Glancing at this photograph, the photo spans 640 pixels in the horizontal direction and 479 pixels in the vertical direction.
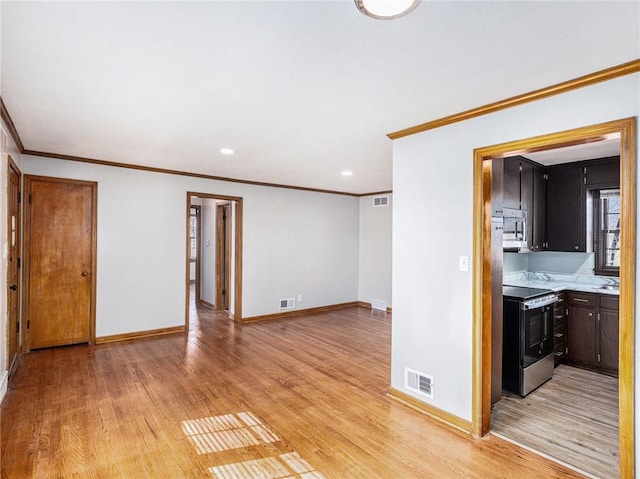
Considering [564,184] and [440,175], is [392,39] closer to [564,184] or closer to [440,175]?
[440,175]

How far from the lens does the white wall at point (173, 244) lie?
4723mm

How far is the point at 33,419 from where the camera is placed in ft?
8.97

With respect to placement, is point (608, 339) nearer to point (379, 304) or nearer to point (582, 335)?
point (582, 335)

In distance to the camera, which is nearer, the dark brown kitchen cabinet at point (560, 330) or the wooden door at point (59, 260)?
the dark brown kitchen cabinet at point (560, 330)

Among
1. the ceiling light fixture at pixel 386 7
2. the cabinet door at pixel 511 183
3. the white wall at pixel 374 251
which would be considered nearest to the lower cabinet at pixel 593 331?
the cabinet door at pixel 511 183

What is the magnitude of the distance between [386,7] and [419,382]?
8.84ft

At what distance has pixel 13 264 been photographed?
375 cm

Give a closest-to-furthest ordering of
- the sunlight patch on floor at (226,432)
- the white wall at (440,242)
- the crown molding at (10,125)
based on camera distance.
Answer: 1. the sunlight patch on floor at (226,432)
2. the white wall at (440,242)
3. the crown molding at (10,125)

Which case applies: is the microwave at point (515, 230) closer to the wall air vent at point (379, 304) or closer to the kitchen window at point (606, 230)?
the kitchen window at point (606, 230)

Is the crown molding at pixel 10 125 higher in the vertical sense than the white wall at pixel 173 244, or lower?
higher

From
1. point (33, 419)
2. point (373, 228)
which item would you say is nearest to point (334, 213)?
point (373, 228)

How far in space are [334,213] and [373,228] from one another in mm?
870

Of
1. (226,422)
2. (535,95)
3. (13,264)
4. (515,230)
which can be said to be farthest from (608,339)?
(13,264)

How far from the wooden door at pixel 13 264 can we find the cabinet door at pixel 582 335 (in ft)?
19.3
